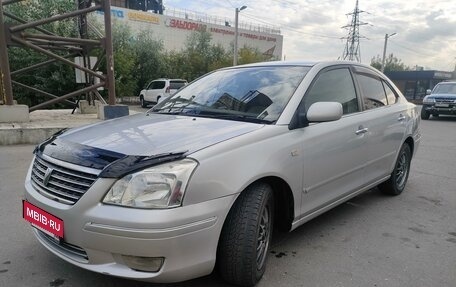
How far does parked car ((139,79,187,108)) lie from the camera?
22797 millimetres

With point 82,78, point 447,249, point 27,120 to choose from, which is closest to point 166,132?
point 447,249

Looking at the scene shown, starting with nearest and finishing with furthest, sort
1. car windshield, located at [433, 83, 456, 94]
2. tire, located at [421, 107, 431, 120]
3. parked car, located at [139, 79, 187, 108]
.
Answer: car windshield, located at [433, 83, 456, 94] → tire, located at [421, 107, 431, 120] → parked car, located at [139, 79, 187, 108]

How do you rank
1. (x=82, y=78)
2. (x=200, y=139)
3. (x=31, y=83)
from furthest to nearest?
(x=31, y=83), (x=82, y=78), (x=200, y=139)

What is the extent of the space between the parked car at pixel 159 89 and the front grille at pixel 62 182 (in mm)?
19899

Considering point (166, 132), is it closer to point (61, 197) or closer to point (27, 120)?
point (61, 197)

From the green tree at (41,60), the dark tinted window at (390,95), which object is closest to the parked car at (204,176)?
the dark tinted window at (390,95)

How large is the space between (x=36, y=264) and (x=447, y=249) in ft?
11.3

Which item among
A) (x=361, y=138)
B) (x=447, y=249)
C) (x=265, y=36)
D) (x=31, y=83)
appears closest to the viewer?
(x=447, y=249)

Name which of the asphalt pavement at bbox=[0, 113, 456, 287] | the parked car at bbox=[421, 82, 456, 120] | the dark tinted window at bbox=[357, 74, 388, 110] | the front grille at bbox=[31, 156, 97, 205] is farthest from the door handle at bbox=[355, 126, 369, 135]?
the parked car at bbox=[421, 82, 456, 120]

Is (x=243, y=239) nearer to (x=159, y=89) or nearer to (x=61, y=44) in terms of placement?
(x=61, y=44)

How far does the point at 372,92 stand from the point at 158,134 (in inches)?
107

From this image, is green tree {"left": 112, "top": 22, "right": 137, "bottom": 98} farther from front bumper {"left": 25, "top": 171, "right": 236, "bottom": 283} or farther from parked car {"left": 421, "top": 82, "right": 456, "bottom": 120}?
front bumper {"left": 25, "top": 171, "right": 236, "bottom": 283}

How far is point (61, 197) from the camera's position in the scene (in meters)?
2.48

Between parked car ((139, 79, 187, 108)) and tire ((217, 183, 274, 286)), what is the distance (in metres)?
20.2
